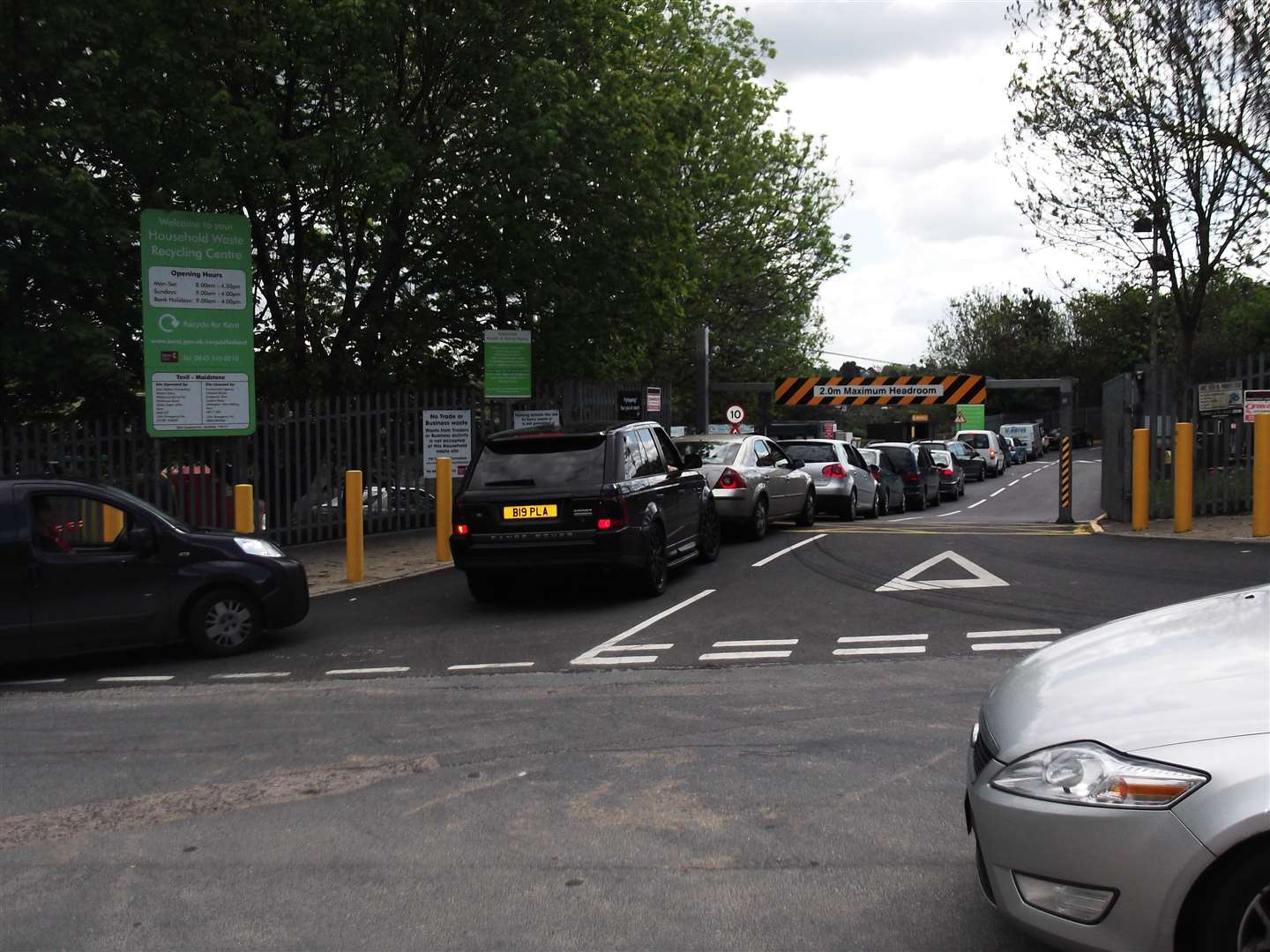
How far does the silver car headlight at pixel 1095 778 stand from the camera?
3227 mm

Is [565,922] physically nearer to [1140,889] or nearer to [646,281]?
[1140,889]

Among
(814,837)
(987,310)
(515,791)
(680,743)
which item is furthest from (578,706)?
(987,310)

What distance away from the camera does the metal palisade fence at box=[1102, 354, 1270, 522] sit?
1720 centimetres

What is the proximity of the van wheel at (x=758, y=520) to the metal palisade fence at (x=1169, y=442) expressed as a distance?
5897mm

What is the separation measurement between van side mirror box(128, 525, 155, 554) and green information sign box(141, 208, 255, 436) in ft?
18.6

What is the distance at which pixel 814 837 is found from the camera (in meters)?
4.93

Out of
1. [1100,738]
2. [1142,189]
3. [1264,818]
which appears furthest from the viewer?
[1142,189]

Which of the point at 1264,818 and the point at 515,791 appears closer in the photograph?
the point at 1264,818

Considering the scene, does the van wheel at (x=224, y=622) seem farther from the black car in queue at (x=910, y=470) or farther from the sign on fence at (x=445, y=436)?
the black car in queue at (x=910, y=470)

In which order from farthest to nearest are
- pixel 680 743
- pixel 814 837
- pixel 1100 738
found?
pixel 680 743
pixel 814 837
pixel 1100 738

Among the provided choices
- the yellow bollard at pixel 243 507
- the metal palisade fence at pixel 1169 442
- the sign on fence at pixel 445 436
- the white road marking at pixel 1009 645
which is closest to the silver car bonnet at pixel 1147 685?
the white road marking at pixel 1009 645

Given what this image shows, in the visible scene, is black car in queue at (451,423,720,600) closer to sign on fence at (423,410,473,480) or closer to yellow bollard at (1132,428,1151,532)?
sign on fence at (423,410,473,480)

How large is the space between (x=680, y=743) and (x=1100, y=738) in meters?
3.31

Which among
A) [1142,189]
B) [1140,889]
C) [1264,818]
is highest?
[1142,189]
